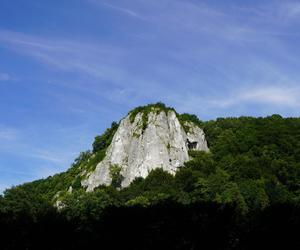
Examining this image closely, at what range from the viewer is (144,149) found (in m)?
147

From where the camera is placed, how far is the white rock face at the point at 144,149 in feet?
474

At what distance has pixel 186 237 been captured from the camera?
38469 millimetres

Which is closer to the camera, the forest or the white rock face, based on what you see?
the forest

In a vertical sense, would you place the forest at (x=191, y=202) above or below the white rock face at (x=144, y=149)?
below

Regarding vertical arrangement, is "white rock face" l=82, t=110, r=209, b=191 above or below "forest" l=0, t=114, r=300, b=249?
above

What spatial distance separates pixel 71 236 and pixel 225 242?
1086 centimetres

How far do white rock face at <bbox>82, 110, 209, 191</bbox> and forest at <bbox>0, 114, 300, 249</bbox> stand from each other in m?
3.56

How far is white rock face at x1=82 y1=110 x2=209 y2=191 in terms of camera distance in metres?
144

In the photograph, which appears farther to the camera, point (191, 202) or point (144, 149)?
point (144, 149)

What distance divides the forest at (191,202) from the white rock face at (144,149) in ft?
11.7

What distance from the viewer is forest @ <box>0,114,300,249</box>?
38.1 meters

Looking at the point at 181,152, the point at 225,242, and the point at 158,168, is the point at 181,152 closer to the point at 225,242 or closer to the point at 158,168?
the point at 158,168

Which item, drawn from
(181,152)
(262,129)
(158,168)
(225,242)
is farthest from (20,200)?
(225,242)

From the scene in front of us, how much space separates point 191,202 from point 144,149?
102 meters
